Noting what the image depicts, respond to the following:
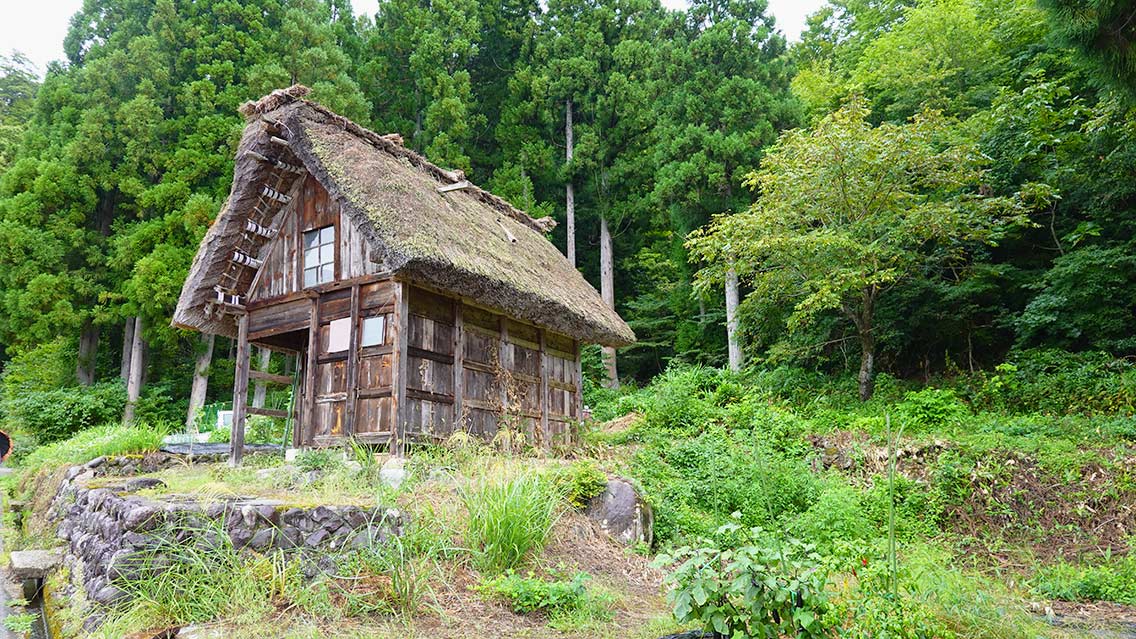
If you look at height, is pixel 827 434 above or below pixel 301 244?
below

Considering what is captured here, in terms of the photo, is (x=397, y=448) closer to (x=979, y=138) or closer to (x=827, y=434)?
(x=827, y=434)

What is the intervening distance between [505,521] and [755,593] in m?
2.51

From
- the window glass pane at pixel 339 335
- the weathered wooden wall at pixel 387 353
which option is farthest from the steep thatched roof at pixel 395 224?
the window glass pane at pixel 339 335

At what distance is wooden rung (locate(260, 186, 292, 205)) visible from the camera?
1059 cm

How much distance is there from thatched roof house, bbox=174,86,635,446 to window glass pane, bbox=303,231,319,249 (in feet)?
0.10

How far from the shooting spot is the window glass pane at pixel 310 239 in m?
10.4

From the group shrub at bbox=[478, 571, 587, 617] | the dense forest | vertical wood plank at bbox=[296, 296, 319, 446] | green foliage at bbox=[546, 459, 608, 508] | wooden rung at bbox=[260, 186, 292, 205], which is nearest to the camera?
shrub at bbox=[478, 571, 587, 617]

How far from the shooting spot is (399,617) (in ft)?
16.0

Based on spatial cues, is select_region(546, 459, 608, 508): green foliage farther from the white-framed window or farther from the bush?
the bush

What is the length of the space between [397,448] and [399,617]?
3905 mm

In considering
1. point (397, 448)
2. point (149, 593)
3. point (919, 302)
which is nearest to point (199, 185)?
point (397, 448)

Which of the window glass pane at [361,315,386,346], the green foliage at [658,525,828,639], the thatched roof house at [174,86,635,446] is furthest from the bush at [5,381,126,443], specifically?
the green foliage at [658,525,828,639]

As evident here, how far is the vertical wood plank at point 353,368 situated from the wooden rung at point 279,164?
2331 mm

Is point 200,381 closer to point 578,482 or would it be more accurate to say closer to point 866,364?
point 578,482
